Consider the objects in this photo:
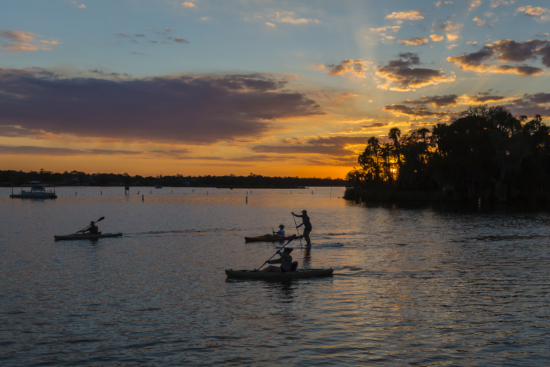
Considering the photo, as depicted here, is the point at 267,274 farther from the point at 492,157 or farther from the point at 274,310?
the point at 492,157

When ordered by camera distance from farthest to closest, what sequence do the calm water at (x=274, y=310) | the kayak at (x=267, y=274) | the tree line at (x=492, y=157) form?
the tree line at (x=492, y=157) < the kayak at (x=267, y=274) < the calm water at (x=274, y=310)

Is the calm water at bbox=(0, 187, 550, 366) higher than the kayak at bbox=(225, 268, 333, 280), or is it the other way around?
the kayak at bbox=(225, 268, 333, 280)

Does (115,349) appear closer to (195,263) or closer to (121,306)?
(121,306)

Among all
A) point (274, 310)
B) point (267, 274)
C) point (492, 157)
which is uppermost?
point (492, 157)

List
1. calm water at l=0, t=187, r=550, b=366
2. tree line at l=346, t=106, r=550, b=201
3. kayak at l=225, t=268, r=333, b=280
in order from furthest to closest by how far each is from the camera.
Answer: tree line at l=346, t=106, r=550, b=201
kayak at l=225, t=268, r=333, b=280
calm water at l=0, t=187, r=550, b=366

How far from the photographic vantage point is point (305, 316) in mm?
14422

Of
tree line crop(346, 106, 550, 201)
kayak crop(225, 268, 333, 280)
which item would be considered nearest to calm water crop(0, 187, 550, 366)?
kayak crop(225, 268, 333, 280)

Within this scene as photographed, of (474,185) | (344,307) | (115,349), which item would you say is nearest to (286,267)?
(344,307)

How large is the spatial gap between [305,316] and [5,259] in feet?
71.3

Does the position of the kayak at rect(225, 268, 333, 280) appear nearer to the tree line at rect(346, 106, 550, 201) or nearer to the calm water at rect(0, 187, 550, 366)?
the calm water at rect(0, 187, 550, 366)

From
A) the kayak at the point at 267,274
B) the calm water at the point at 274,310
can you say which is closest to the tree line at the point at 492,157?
the calm water at the point at 274,310

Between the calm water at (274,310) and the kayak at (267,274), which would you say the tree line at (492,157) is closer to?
the calm water at (274,310)

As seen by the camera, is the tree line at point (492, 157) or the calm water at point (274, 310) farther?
the tree line at point (492, 157)

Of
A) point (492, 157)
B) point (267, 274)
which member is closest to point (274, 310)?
point (267, 274)
